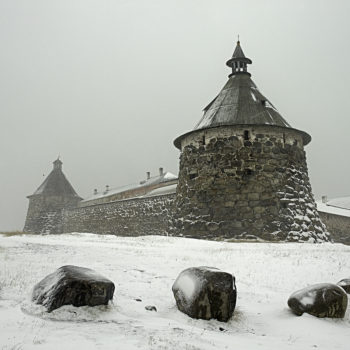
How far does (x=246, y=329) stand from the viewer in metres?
4.27

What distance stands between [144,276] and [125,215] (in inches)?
826

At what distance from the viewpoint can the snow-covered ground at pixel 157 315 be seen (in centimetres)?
329

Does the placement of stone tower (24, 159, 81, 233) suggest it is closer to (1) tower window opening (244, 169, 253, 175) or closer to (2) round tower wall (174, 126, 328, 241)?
(2) round tower wall (174, 126, 328, 241)

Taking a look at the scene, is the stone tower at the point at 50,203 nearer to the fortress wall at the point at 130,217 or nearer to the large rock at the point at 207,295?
the fortress wall at the point at 130,217

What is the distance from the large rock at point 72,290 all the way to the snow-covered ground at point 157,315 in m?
0.09

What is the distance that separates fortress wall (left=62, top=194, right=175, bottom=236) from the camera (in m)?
23.1

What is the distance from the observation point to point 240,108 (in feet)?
54.2

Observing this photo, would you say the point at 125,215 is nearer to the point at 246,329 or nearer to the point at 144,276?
the point at 144,276

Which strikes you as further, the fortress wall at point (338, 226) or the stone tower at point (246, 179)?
the fortress wall at point (338, 226)

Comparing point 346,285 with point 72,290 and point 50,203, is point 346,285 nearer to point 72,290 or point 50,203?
point 72,290

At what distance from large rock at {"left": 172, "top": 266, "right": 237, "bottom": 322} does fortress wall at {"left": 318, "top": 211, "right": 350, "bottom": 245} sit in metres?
25.9

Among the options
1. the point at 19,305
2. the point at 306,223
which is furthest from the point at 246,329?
the point at 306,223

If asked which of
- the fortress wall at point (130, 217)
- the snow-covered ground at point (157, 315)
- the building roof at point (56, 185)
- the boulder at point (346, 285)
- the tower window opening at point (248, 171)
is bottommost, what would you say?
the snow-covered ground at point (157, 315)

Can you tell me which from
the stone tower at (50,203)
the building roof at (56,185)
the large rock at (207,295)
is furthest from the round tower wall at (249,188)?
the building roof at (56,185)
